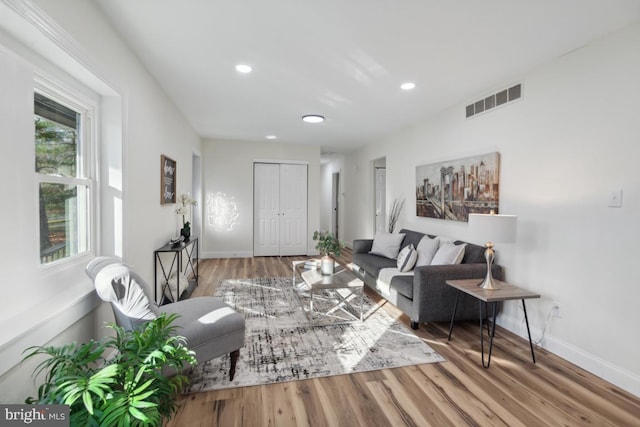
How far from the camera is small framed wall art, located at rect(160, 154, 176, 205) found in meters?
3.51

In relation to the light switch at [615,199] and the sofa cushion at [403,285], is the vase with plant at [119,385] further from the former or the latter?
the light switch at [615,199]

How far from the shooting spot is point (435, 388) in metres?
2.16

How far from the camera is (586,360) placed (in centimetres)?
241

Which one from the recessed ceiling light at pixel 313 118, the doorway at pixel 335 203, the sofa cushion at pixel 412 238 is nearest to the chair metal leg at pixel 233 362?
the sofa cushion at pixel 412 238

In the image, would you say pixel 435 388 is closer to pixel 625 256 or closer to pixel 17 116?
pixel 625 256

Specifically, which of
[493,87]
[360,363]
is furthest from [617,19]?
[360,363]

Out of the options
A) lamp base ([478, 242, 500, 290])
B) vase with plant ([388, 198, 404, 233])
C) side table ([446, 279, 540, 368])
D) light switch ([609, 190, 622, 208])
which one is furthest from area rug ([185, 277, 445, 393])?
vase with plant ([388, 198, 404, 233])

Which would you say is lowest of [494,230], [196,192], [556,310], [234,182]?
[556,310]

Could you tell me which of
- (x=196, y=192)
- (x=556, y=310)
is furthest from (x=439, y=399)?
(x=196, y=192)

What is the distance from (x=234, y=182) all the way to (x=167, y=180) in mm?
2892

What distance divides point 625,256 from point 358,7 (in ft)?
8.07

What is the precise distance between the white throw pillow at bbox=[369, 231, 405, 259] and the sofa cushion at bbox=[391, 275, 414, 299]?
106 cm

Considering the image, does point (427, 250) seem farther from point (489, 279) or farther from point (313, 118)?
point (313, 118)

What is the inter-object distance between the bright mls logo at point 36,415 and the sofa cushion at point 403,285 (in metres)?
2.77
